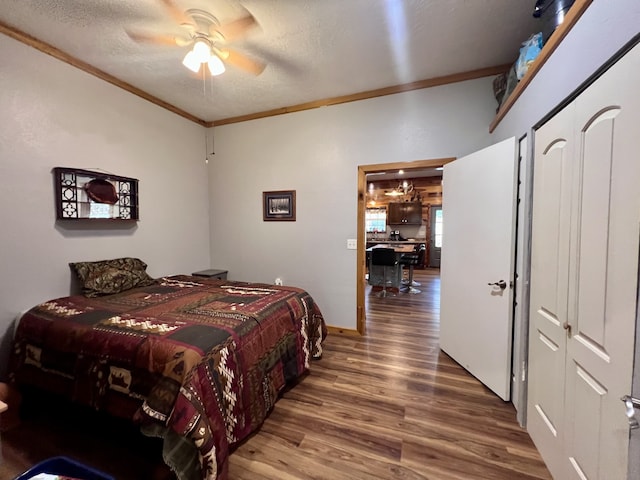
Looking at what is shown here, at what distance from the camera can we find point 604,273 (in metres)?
1.03

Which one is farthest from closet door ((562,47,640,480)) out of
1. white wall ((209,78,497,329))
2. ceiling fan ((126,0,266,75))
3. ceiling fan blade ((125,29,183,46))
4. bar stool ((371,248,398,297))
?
bar stool ((371,248,398,297))

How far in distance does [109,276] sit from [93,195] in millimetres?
824

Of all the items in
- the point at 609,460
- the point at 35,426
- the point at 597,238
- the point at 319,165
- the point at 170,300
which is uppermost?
the point at 319,165

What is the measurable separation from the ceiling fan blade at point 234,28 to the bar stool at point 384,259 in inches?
161

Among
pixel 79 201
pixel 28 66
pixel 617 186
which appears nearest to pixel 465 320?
pixel 617 186

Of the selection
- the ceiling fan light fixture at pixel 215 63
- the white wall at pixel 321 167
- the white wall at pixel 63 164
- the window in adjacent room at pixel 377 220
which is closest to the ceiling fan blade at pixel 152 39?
the ceiling fan light fixture at pixel 215 63

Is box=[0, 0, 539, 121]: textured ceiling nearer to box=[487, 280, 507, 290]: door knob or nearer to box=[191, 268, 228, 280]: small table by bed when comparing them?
box=[487, 280, 507, 290]: door knob

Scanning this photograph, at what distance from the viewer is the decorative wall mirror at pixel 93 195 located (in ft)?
7.89

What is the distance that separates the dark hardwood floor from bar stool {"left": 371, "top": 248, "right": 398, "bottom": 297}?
8.95 ft

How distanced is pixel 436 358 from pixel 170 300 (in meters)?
2.66

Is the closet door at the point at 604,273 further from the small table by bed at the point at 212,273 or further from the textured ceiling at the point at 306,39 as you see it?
the small table by bed at the point at 212,273

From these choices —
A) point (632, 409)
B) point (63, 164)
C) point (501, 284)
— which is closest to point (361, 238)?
point (501, 284)

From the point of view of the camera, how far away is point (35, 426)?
5.91 ft

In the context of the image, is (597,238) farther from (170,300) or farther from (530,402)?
(170,300)
